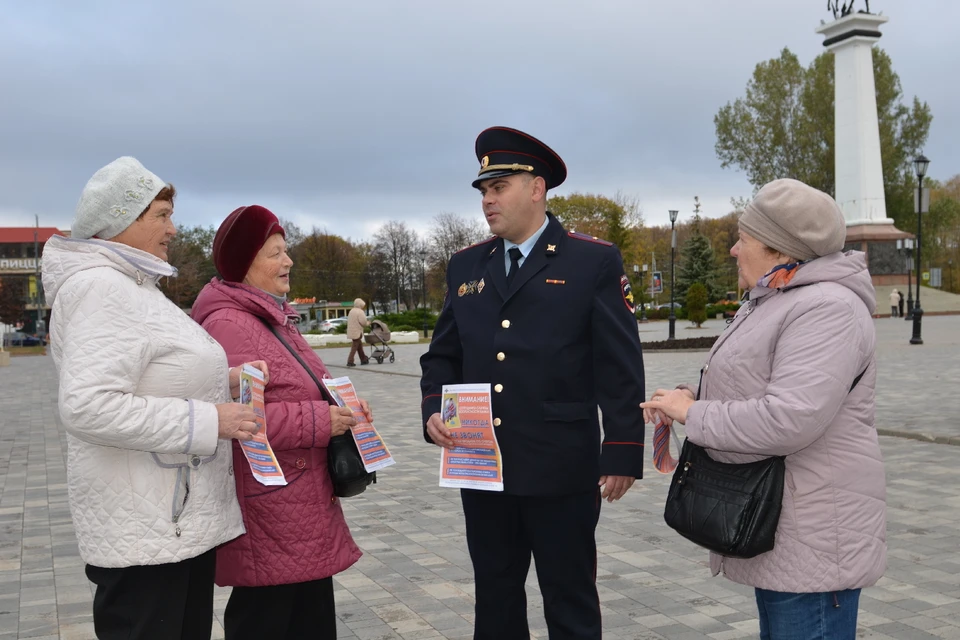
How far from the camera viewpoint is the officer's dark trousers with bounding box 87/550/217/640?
2.75m

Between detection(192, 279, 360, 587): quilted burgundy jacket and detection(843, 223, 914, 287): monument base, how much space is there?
4688cm

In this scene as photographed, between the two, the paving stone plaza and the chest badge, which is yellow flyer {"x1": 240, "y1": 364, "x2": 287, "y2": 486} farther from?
the paving stone plaza

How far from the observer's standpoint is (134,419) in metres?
2.64

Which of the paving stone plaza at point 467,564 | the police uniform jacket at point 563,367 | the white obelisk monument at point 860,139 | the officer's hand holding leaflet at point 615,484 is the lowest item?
the paving stone plaza at point 467,564

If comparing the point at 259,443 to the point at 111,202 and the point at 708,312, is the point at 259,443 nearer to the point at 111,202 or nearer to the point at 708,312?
the point at 111,202

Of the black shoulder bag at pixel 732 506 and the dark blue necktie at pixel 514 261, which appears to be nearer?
the black shoulder bag at pixel 732 506

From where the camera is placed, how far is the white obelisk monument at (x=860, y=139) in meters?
45.0

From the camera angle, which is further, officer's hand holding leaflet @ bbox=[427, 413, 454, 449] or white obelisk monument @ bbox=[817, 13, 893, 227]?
white obelisk monument @ bbox=[817, 13, 893, 227]

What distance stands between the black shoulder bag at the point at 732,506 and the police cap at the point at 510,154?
1.37 meters

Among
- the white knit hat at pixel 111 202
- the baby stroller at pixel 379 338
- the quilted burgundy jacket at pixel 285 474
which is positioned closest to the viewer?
the white knit hat at pixel 111 202

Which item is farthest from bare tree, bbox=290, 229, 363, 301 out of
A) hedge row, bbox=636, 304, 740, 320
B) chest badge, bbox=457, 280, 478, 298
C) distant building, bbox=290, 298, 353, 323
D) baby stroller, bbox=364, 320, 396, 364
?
chest badge, bbox=457, 280, 478, 298

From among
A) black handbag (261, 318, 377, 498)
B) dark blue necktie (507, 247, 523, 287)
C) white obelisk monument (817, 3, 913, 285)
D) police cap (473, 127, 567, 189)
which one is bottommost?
black handbag (261, 318, 377, 498)

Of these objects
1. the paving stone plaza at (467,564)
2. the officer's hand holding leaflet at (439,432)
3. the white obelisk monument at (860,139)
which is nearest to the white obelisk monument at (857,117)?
the white obelisk monument at (860,139)

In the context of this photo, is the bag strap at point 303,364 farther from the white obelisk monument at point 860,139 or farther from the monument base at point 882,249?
the monument base at point 882,249
